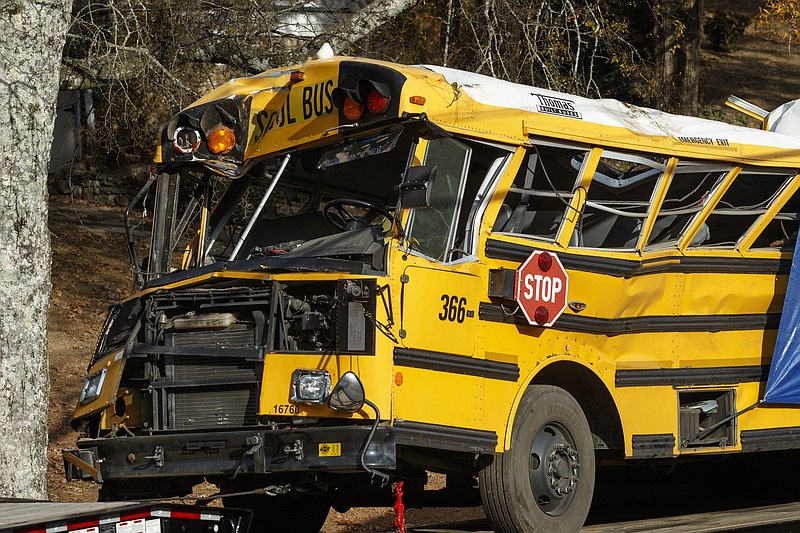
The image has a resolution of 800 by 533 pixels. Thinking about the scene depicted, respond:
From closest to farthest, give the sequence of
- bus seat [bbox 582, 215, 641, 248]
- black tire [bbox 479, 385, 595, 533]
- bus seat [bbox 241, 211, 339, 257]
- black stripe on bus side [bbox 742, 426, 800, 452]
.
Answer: black tire [bbox 479, 385, 595, 533] → bus seat [bbox 241, 211, 339, 257] → bus seat [bbox 582, 215, 641, 248] → black stripe on bus side [bbox 742, 426, 800, 452]

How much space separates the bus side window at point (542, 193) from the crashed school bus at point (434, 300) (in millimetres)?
15

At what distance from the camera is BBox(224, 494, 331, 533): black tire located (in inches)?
333

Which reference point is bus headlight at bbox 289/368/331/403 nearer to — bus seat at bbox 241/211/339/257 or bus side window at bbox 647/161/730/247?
bus seat at bbox 241/211/339/257

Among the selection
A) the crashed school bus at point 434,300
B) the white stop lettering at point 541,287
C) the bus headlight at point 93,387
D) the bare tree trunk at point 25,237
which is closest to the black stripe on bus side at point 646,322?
the crashed school bus at point 434,300

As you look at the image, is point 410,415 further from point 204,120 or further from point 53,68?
point 53,68

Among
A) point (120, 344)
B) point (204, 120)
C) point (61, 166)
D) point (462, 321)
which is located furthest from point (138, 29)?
point (61, 166)

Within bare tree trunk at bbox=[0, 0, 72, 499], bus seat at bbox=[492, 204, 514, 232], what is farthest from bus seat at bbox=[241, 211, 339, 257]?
bare tree trunk at bbox=[0, 0, 72, 499]

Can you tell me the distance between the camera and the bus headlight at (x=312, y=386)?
6.32m

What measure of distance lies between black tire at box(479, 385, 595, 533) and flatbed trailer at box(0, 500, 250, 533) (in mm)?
1511

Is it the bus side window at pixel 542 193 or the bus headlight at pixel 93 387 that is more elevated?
the bus side window at pixel 542 193

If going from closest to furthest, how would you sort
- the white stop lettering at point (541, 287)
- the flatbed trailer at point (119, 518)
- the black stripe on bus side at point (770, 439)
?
the flatbed trailer at point (119, 518), the white stop lettering at point (541, 287), the black stripe on bus side at point (770, 439)

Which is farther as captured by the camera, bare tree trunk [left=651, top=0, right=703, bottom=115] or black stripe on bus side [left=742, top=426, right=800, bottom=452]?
bare tree trunk [left=651, top=0, right=703, bottom=115]

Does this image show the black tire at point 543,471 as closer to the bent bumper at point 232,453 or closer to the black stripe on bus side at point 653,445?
the black stripe on bus side at point 653,445

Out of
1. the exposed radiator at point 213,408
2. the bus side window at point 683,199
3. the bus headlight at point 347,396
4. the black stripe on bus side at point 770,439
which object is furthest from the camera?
the black stripe on bus side at point 770,439
